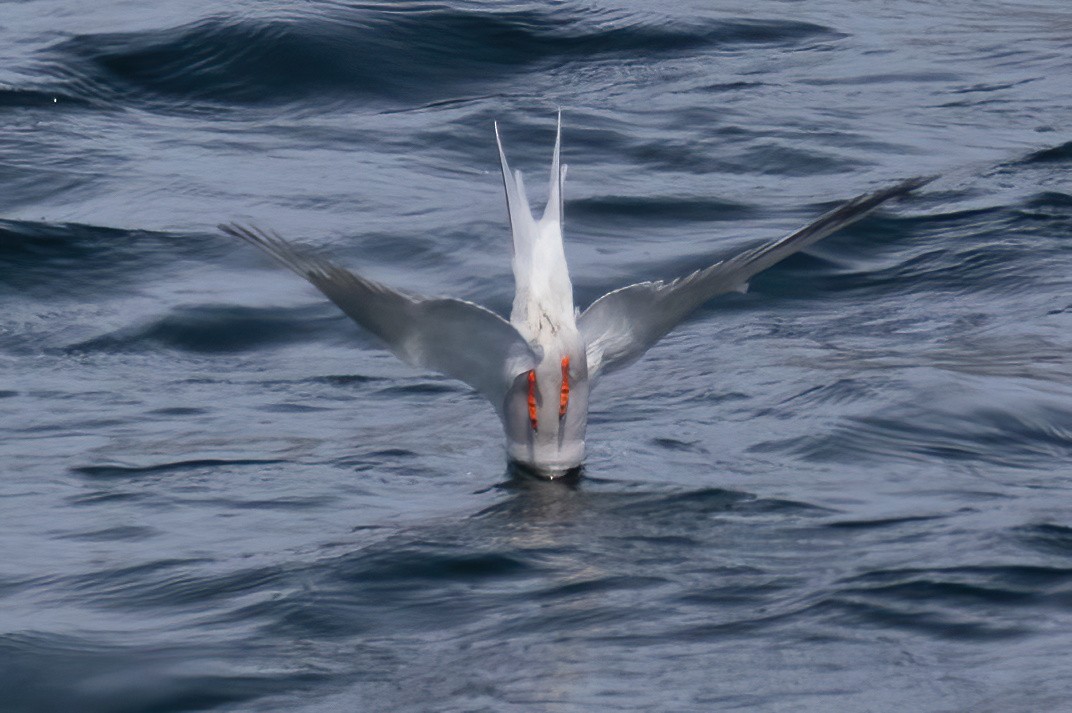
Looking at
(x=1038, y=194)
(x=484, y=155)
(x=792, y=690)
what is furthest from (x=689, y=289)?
(x=484, y=155)

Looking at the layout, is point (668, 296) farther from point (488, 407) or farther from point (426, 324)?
point (488, 407)

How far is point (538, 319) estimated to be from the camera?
5.98 metres

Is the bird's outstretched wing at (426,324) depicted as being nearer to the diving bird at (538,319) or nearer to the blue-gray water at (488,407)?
the diving bird at (538,319)

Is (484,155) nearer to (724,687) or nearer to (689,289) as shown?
(689,289)

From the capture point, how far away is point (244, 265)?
9.27 meters

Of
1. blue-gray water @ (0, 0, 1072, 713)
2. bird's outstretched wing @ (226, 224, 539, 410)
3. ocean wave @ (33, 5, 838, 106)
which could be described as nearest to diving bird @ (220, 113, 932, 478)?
bird's outstretched wing @ (226, 224, 539, 410)

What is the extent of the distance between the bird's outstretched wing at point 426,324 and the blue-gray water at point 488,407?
19.8 inches

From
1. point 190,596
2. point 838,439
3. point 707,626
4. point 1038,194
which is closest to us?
point 707,626

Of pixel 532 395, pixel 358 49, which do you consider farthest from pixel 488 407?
pixel 358 49

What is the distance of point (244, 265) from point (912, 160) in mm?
3915

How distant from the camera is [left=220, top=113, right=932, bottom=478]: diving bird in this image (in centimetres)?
579

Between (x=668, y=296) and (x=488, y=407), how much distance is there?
150cm

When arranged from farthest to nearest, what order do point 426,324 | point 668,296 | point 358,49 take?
point 358,49 < point 668,296 < point 426,324

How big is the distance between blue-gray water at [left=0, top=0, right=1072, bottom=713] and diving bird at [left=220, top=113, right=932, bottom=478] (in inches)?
14.9
